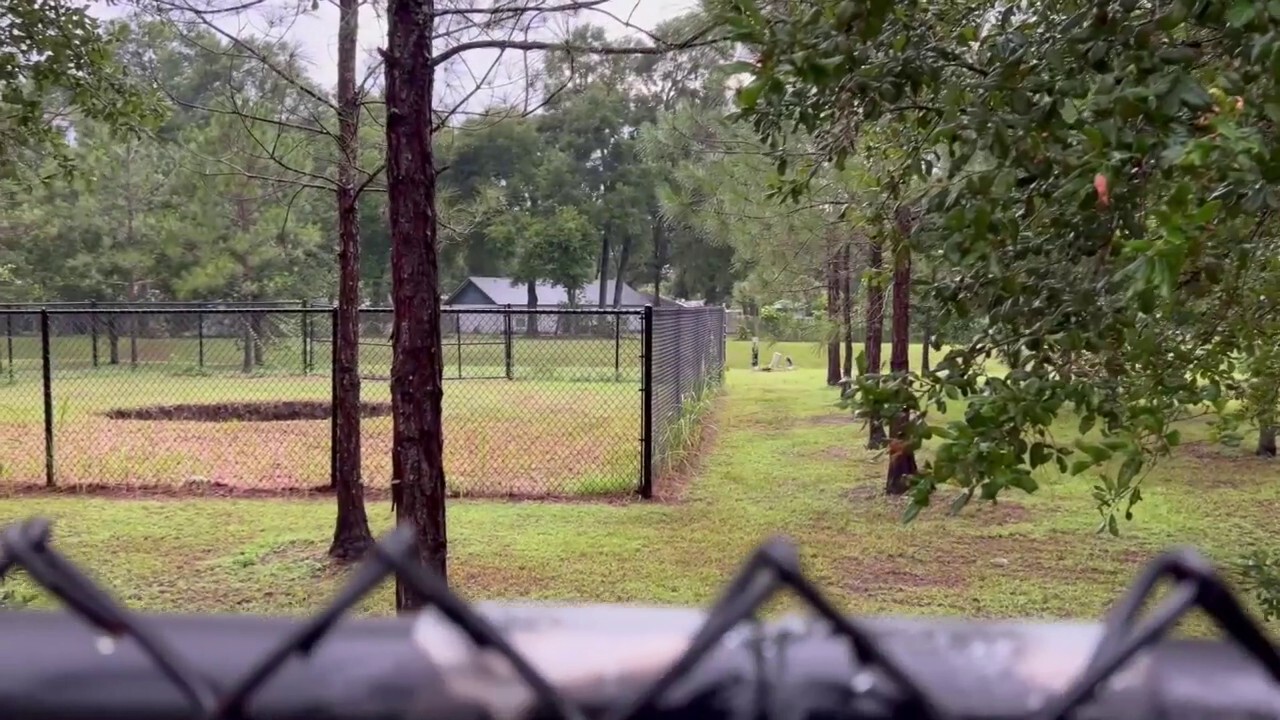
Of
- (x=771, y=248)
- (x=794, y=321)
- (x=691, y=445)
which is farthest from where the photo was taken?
(x=794, y=321)

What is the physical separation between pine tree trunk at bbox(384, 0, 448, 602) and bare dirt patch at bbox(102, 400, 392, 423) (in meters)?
9.15

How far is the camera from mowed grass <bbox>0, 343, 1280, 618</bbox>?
4.78 metres

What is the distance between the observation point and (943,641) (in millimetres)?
481

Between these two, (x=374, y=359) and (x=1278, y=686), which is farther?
(x=374, y=359)

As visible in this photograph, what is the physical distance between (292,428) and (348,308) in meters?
6.49

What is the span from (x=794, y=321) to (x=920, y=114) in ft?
31.7

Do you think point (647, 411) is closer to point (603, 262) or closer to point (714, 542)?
point (714, 542)

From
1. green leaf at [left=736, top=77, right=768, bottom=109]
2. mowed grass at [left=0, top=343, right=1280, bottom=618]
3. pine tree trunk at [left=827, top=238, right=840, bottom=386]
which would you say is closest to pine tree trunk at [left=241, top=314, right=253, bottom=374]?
mowed grass at [left=0, top=343, right=1280, bottom=618]

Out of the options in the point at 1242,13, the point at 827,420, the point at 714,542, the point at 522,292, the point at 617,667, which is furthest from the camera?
the point at 522,292

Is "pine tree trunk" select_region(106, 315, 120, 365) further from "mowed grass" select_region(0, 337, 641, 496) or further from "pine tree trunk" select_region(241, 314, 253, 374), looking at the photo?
"pine tree trunk" select_region(241, 314, 253, 374)

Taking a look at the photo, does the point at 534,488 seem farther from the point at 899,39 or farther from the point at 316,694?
the point at 316,694

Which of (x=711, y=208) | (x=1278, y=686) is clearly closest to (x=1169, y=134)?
(x=1278, y=686)

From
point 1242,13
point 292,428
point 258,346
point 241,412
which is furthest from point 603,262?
point 1242,13

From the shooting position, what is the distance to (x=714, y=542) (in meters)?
5.82
